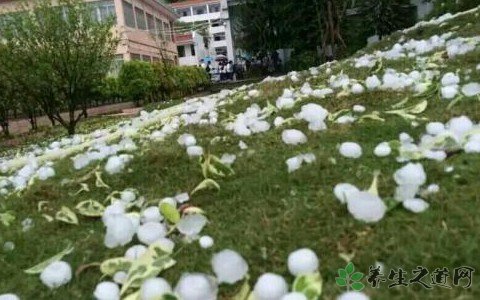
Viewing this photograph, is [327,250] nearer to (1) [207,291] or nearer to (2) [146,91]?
(1) [207,291]

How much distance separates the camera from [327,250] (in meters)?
1.96

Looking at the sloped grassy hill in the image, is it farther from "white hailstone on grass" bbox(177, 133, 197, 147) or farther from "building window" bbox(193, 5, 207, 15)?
"building window" bbox(193, 5, 207, 15)

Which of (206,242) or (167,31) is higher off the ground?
(167,31)

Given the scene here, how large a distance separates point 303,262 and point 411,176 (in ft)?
2.17

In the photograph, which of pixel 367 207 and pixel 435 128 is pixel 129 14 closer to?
pixel 435 128

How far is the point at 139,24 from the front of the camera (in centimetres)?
4219

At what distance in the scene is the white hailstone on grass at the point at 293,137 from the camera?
11.0ft

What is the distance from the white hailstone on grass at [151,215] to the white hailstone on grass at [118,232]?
0.38ft

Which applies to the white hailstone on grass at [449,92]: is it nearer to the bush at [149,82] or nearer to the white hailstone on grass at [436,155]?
the white hailstone on grass at [436,155]

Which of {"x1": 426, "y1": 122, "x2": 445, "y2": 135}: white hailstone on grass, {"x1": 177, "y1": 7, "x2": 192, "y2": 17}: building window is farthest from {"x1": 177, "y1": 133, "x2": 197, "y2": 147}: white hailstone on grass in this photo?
{"x1": 177, "y1": 7, "x2": 192, "y2": 17}: building window

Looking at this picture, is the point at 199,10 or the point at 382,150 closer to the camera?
the point at 382,150

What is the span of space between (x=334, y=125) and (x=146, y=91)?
73.2 ft

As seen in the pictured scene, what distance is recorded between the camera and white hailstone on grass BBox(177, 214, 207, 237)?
2357mm

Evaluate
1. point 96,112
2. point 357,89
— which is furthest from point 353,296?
point 96,112
